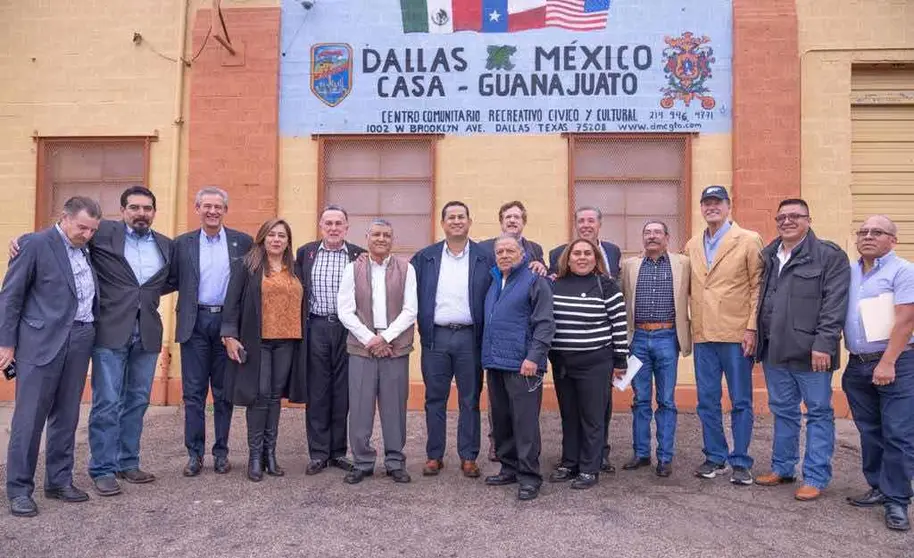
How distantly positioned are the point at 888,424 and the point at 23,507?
18.0 feet

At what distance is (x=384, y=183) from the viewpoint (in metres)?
8.23

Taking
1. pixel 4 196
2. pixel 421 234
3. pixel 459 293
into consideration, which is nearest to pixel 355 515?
pixel 459 293

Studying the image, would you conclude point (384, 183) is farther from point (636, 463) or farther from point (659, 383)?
point (636, 463)

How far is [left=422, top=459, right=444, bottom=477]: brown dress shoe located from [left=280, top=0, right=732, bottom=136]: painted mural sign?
13.0 feet

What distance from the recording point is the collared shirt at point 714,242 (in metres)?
5.55

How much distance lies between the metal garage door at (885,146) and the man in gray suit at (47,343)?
754cm

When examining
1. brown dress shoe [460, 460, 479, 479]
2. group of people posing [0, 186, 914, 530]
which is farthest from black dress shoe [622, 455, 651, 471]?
brown dress shoe [460, 460, 479, 479]

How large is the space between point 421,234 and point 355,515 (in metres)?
4.11

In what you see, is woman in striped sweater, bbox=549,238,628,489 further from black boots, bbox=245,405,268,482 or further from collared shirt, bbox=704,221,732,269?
black boots, bbox=245,405,268,482

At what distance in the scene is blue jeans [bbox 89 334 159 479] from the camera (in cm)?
503

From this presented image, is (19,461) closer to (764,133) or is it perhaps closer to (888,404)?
(888,404)

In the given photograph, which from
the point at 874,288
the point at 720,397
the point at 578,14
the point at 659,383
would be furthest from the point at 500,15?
the point at 874,288

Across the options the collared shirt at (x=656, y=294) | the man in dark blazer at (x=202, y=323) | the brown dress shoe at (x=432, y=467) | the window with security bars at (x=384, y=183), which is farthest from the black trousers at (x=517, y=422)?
the window with security bars at (x=384, y=183)

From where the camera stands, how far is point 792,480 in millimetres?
5367
